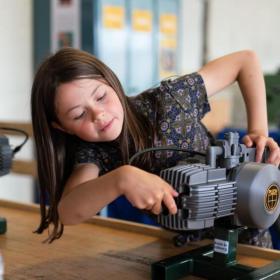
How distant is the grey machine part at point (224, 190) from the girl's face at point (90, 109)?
0.59ft

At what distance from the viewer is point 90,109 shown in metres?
0.81

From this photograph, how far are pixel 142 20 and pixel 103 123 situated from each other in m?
1.93

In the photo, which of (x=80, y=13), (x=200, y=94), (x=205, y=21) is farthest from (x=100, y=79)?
(x=205, y=21)

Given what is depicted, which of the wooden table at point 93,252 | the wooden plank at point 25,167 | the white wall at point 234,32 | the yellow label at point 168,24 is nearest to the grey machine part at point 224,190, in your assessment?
the wooden table at point 93,252

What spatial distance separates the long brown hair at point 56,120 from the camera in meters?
0.83

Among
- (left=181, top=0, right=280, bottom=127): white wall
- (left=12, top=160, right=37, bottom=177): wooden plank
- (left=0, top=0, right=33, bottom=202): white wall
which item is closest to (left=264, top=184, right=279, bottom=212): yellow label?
(left=12, top=160, right=37, bottom=177): wooden plank

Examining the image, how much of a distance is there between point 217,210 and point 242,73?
1.40ft

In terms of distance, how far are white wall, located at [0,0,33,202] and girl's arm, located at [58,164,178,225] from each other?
1.64m

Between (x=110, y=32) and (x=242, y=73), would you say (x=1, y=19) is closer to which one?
(x=110, y=32)

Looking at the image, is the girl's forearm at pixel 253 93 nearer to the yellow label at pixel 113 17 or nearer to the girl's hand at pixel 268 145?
the girl's hand at pixel 268 145

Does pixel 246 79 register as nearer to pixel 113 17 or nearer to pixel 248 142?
pixel 248 142

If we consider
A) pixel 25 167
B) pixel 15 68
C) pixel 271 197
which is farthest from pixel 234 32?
pixel 271 197

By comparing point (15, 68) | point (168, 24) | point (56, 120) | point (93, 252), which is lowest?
point (93, 252)

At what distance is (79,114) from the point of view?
812mm
